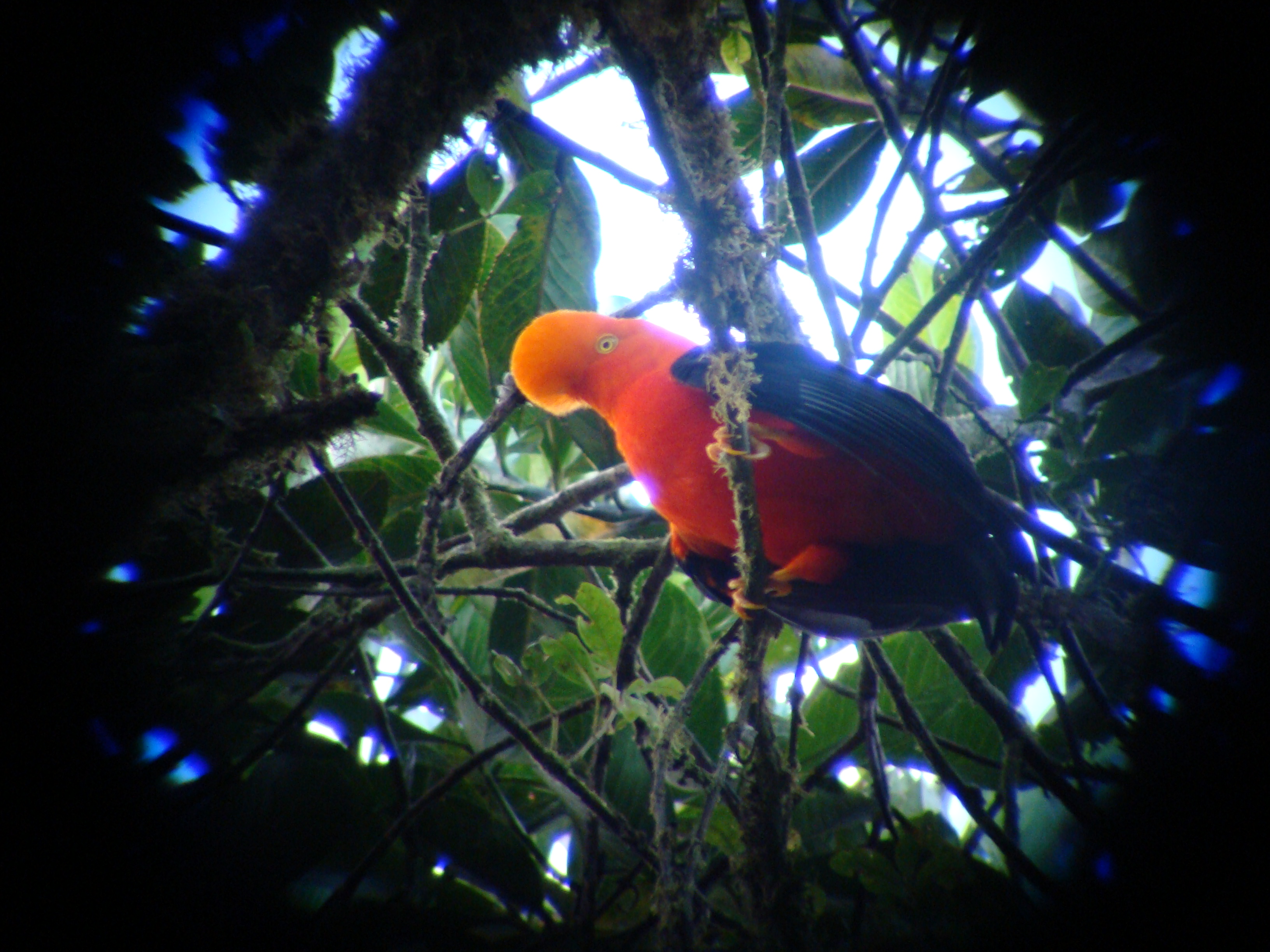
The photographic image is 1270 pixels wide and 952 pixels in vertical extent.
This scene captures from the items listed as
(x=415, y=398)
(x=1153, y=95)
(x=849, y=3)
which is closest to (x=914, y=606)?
(x=1153, y=95)

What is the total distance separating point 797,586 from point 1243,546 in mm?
858

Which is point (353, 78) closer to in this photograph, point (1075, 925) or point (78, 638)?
point (78, 638)

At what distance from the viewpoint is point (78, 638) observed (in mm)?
803

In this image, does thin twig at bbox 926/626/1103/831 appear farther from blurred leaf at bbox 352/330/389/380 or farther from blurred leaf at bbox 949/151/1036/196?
blurred leaf at bbox 352/330/389/380

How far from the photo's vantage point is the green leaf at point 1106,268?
1180mm

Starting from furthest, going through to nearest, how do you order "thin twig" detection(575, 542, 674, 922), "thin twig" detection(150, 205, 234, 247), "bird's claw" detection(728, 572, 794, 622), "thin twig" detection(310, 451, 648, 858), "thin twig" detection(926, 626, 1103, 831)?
"thin twig" detection(575, 542, 674, 922)
"bird's claw" detection(728, 572, 794, 622)
"thin twig" detection(310, 451, 648, 858)
"thin twig" detection(926, 626, 1103, 831)
"thin twig" detection(150, 205, 234, 247)

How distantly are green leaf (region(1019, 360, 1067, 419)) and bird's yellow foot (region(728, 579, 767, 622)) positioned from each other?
2.36ft

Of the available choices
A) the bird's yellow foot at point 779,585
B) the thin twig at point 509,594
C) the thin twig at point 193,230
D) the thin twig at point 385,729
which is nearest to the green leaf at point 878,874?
the bird's yellow foot at point 779,585

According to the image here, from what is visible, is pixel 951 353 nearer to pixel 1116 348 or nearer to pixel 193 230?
pixel 1116 348

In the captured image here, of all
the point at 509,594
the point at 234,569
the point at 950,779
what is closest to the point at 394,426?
the point at 509,594

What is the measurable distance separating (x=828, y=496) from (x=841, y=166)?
1.22 m

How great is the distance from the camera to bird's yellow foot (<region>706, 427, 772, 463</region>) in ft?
3.42

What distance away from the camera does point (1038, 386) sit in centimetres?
146

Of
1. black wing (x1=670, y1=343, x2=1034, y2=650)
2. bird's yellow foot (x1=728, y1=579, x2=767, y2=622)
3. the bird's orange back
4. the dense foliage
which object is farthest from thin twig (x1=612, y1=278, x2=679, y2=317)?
bird's yellow foot (x1=728, y1=579, x2=767, y2=622)
